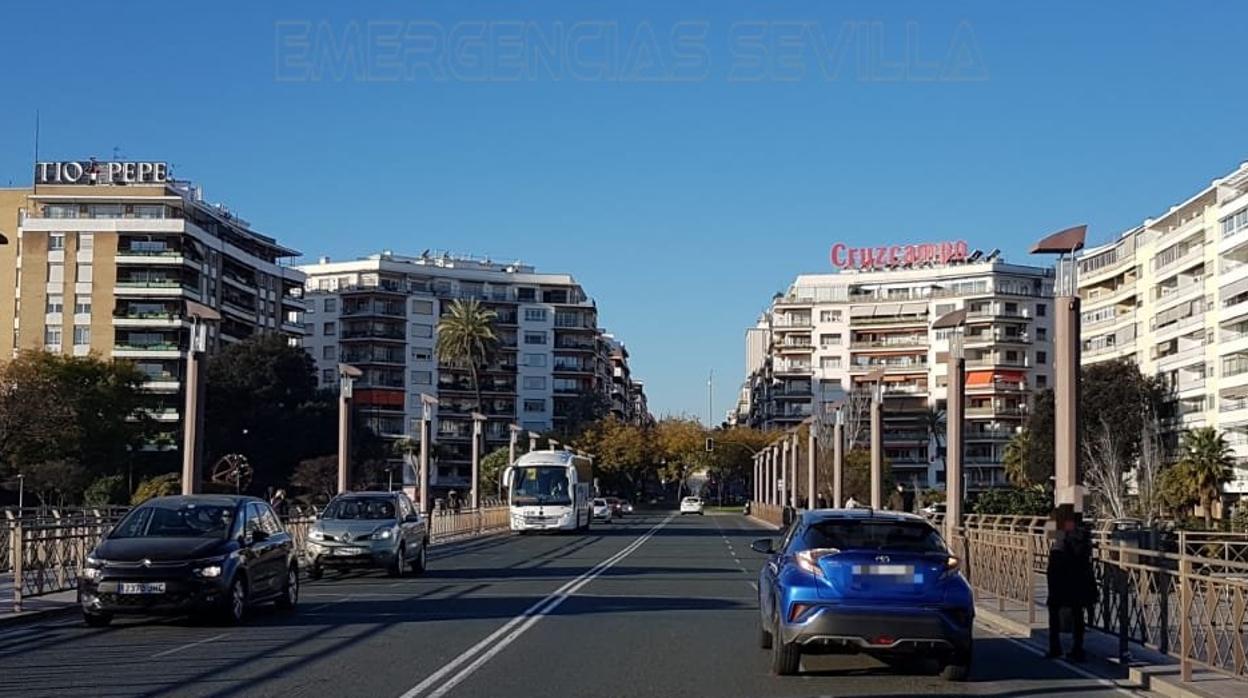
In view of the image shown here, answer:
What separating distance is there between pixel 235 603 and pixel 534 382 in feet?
413

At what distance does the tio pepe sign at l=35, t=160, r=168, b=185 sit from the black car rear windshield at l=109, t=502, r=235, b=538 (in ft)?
294

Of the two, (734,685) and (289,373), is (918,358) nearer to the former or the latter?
(289,373)

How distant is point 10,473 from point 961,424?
225 feet

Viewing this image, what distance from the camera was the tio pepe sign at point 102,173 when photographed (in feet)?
340

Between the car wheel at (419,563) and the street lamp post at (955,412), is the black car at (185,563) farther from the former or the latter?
the street lamp post at (955,412)

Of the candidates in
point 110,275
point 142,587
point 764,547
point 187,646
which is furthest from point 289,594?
point 110,275

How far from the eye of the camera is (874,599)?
42.3ft

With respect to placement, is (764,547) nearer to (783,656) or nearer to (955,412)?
(783,656)

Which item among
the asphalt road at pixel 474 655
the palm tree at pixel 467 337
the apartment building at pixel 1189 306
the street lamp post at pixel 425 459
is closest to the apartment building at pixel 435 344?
the palm tree at pixel 467 337

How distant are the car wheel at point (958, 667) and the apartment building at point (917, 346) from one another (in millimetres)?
103170

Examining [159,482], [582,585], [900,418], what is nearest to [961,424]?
[582,585]

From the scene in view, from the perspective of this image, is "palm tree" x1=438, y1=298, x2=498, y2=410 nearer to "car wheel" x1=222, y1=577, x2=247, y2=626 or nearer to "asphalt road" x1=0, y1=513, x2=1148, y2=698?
"asphalt road" x1=0, y1=513, x2=1148, y2=698

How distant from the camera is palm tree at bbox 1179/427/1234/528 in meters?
68.1

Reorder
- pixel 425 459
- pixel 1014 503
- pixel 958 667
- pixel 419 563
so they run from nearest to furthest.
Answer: pixel 958 667
pixel 419 563
pixel 425 459
pixel 1014 503
